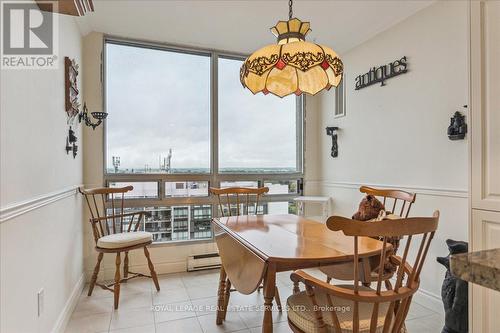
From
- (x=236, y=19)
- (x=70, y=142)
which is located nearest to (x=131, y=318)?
(x=70, y=142)

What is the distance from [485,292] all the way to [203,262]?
2.55 m

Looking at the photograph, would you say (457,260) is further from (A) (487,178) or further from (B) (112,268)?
(B) (112,268)

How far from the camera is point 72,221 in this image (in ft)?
8.49

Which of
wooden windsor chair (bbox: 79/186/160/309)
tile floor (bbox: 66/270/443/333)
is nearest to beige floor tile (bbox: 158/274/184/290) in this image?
tile floor (bbox: 66/270/443/333)

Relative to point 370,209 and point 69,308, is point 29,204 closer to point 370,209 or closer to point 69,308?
point 69,308

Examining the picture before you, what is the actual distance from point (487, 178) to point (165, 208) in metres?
2.94

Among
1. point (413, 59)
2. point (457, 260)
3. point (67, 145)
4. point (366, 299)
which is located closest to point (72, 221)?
point (67, 145)

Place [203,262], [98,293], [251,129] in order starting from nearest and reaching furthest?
[98,293], [203,262], [251,129]

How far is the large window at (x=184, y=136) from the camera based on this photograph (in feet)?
11.0

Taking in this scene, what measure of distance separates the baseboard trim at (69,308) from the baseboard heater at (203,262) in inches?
41.9

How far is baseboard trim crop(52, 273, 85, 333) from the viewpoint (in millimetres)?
2058

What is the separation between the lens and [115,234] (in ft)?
9.12

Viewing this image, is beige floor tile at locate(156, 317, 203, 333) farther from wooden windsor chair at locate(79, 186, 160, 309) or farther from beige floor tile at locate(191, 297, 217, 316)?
wooden windsor chair at locate(79, 186, 160, 309)

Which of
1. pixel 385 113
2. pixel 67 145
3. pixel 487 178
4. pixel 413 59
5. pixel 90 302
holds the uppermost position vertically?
pixel 413 59
